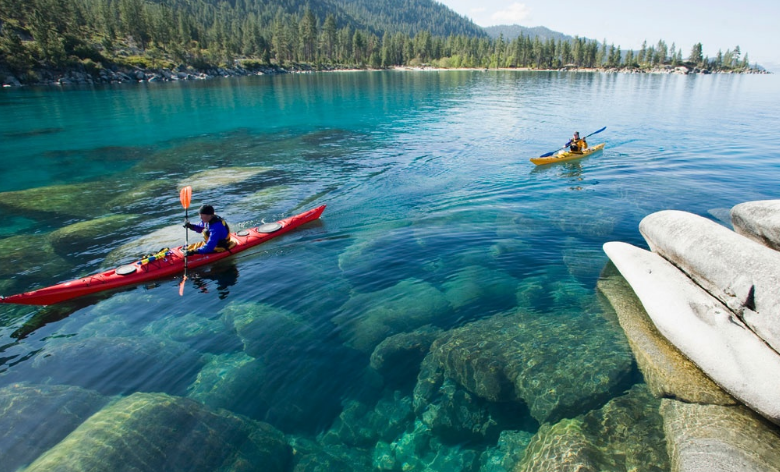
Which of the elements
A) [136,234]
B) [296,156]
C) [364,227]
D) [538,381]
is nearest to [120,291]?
[136,234]

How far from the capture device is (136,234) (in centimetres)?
1734

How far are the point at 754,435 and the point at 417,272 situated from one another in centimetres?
883

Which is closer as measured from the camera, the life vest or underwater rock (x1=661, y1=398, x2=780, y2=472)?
underwater rock (x1=661, y1=398, x2=780, y2=472)

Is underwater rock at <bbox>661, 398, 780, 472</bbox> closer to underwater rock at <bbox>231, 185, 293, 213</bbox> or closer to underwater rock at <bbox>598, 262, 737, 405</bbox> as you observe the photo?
underwater rock at <bbox>598, 262, 737, 405</bbox>

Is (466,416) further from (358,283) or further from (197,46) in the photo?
(197,46)

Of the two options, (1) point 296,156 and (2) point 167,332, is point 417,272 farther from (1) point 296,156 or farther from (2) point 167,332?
(1) point 296,156

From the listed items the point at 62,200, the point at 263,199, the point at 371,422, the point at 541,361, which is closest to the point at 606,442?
the point at 541,361

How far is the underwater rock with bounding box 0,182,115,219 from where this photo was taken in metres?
20.1

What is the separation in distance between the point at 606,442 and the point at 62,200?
26.5 meters

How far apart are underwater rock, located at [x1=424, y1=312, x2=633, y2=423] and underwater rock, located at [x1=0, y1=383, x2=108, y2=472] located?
761cm

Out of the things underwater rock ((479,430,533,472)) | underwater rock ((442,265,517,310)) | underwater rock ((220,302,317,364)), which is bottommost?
underwater rock ((479,430,533,472))

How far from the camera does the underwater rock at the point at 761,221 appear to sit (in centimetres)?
1066

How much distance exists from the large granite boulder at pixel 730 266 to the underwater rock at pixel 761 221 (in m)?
1.28

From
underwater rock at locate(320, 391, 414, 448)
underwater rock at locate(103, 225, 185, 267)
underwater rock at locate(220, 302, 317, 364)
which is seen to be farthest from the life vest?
underwater rock at locate(320, 391, 414, 448)
